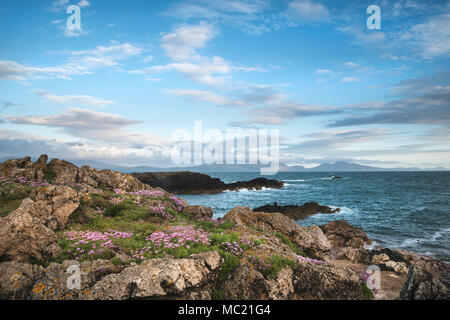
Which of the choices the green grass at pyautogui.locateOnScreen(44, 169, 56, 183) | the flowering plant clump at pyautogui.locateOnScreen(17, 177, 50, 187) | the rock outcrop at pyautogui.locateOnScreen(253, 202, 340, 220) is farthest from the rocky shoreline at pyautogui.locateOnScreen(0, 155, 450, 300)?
the rock outcrop at pyautogui.locateOnScreen(253, 202, 340, 220)

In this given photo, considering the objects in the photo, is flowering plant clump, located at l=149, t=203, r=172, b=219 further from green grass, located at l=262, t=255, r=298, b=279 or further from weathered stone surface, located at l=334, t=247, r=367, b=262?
weathered stone surface, located at l=334, t=247, r=367, b=262

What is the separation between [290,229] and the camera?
1612 cm

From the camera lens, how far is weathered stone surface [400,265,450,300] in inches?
252

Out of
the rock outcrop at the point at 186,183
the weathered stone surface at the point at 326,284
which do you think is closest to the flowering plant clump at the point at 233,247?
the weathered stone surface at the point at 326,284

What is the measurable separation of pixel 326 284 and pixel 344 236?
22.7 m

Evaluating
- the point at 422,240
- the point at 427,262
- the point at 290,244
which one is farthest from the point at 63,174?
the point at 422,240

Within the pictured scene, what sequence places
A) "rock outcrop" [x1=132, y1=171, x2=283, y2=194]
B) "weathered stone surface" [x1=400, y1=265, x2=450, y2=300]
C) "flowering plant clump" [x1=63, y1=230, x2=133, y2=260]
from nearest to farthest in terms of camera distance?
"weathered stone surface" [x1=400, y1=265, x2=450, y2=300]
"flowering plant clump" [x1=63, y1=230, x2=133, y2=260]
"rock outcrop" [x1=132, y1=171, x2=283, y2=194]

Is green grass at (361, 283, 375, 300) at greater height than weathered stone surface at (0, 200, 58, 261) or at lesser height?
lesser

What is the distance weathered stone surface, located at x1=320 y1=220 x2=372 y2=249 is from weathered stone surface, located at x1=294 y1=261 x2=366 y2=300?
20.3 metres

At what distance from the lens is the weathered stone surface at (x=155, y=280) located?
6.99 m

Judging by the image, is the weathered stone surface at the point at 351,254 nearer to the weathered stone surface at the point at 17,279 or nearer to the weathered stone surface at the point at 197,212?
the weathered stone surface at the point at 197,212

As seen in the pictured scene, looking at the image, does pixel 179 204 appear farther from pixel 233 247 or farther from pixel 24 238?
pixel 24 238
